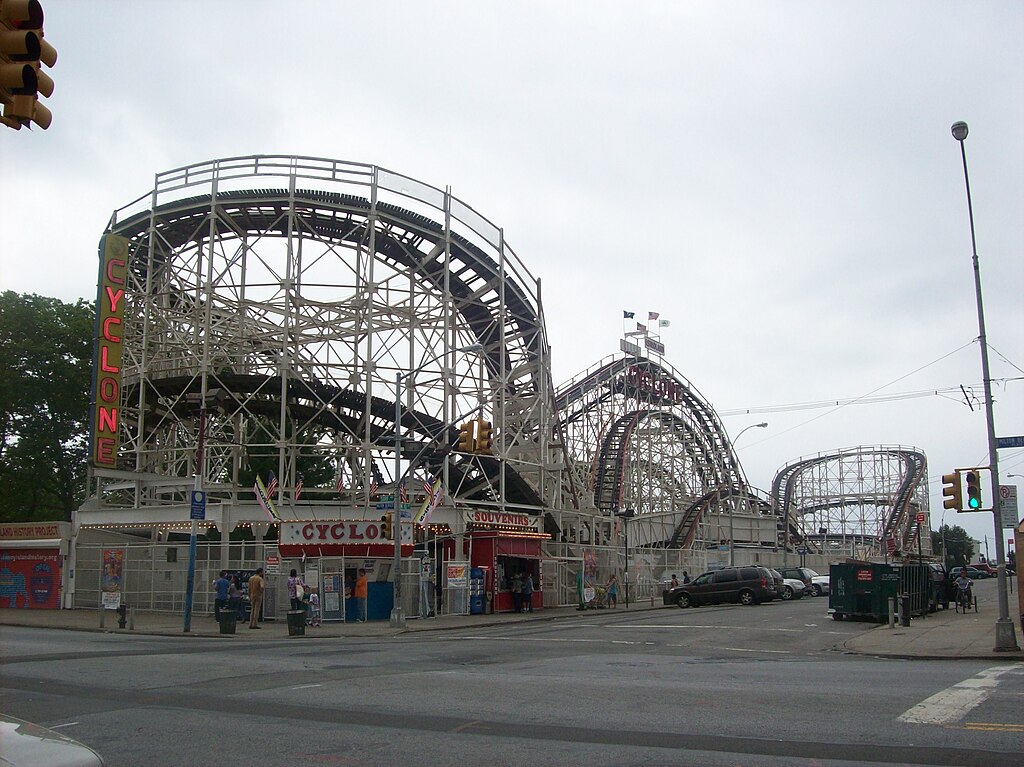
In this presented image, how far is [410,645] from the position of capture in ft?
74.0

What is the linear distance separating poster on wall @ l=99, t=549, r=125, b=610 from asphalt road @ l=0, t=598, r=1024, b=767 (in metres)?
12.6

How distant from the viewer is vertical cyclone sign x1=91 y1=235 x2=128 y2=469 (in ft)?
112

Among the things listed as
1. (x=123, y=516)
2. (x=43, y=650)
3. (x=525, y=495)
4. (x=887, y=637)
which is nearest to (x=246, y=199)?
(x=123, y=516)

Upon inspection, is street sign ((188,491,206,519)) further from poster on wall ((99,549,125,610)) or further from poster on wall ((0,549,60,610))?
poster on wall ((0,549,60,610))

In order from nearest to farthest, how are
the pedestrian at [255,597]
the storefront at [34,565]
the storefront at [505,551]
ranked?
the pedestrian at [255,597]
the storefront at [505,551]
the storefront at [34,565]

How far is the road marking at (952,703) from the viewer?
34.3ft

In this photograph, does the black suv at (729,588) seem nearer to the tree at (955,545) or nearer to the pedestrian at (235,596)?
the pedestrian at (235,596)

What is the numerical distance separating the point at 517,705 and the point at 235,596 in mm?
22109

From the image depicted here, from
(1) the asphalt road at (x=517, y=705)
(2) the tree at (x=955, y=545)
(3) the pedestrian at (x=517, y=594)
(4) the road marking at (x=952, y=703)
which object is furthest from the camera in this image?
(2) the tree at (x=955, y=545)

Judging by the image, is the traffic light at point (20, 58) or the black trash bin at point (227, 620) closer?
the traffic light at point (20, 58)

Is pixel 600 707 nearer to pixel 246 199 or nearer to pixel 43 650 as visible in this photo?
pixel 43 650

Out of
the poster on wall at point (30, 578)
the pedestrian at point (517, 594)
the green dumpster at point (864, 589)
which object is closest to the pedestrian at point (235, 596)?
the poster on wall at point (30, 578)

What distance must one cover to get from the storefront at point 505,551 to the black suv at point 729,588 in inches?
254

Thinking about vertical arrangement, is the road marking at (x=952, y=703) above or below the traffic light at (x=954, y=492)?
below
